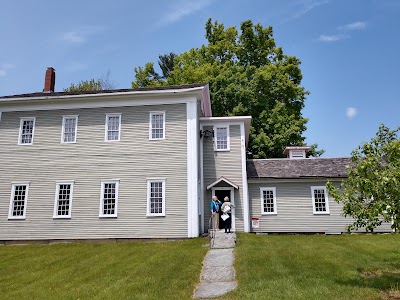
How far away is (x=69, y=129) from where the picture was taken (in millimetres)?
18906

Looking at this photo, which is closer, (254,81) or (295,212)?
(295,212)

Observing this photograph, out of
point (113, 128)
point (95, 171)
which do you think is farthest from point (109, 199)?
point (113, 128)

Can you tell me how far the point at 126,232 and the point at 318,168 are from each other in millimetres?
11987

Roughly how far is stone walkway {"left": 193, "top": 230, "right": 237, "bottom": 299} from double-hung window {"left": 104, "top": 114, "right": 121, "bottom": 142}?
7576 mm

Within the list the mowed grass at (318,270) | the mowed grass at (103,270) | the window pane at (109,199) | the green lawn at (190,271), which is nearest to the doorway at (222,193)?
the mowed grass at (103,270)

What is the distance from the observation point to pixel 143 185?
1766 cm

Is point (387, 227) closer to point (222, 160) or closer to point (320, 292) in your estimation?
point (222, 160)

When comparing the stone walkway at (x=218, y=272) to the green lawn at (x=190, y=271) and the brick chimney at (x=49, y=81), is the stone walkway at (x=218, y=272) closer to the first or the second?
the green lawn at (x=190, y=271)

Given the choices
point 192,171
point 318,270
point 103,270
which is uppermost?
point 192,171

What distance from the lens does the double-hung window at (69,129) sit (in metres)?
18.8

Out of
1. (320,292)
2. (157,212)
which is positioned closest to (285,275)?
(320,292)

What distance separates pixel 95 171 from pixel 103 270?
7638 millimetres

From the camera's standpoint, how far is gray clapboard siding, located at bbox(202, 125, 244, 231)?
1925 cm

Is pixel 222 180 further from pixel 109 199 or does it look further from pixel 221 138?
pixel 109 199
